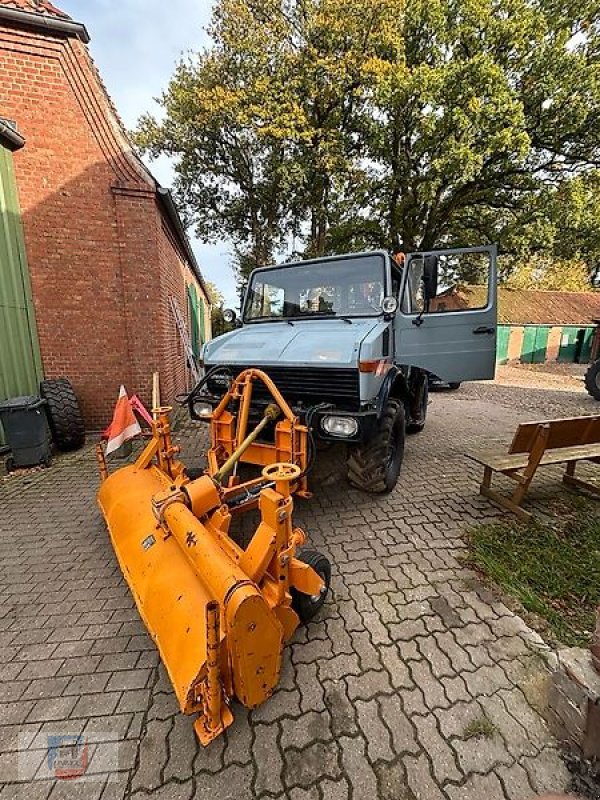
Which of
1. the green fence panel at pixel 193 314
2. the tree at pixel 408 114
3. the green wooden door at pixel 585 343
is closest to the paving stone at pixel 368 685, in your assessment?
the green fence panel at pixel 193 314

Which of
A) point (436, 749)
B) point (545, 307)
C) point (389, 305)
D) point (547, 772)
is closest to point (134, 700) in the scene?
point (436, 749)

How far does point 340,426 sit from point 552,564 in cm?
191

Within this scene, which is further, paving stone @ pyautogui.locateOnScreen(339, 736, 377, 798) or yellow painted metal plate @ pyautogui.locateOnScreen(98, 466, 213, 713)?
yellow painted metal plate @ pyautogui.locateOnScreen(98, 466, 213, 713)

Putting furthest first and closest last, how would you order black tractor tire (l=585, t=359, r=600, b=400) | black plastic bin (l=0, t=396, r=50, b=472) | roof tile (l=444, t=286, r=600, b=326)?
roof tile (l=444, t=286, r=600, b=326)
black tractor tire (l=585, t=359, r=600, b=400)
black plastic bin (l=0, t=396, r=50, b=472)

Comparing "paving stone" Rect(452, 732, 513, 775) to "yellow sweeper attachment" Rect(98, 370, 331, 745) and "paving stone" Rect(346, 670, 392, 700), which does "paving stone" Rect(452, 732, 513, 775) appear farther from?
"yellow sweeper attachment" Rect(98, 370, 331, 745)

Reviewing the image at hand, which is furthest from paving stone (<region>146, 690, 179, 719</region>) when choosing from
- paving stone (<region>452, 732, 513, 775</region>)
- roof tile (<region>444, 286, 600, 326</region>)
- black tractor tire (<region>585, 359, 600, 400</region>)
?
roof tile (<region>444, 286, 600, 326</region>)

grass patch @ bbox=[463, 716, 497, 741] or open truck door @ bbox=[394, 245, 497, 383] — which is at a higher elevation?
open truck door @ bbox=[394, 245, 497, 383]

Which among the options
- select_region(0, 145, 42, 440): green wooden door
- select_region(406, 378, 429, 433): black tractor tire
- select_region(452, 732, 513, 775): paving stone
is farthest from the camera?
select_region(406, 378, 429, 433): black tractor tire

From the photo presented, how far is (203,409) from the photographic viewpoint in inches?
142

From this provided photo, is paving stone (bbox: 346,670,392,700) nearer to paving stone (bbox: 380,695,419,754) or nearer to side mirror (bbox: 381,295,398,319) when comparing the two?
paving stone (bbox: 380,695,419,754)

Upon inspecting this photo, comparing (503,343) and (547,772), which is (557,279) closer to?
(503,343)

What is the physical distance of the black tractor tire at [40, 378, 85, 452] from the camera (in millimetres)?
5355

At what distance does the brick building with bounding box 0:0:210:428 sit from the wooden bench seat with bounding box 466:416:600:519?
5.35 m

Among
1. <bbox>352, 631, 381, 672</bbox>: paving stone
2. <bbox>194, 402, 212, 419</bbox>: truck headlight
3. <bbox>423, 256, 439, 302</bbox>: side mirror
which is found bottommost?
<bbox>352, 631, 381, 672</bbox>: paving stone
